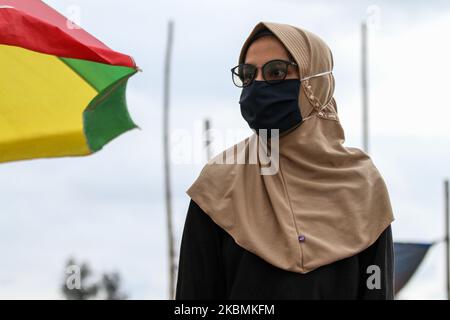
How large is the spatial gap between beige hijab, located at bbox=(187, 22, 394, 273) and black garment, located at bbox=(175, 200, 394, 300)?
0.04 meters

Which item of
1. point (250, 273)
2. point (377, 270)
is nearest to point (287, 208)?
point (250, 273)

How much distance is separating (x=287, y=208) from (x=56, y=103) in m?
1.69

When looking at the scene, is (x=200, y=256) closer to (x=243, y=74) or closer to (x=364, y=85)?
(x=243, y=74)

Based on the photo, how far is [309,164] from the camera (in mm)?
4113

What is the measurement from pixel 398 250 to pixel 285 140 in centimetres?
839

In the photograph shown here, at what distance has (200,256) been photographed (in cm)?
407

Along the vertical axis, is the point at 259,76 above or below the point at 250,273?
above

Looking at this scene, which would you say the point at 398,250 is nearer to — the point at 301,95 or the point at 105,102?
the point at 105,102

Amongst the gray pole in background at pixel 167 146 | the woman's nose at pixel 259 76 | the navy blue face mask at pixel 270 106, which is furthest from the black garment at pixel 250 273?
the gray pole in background at pixel 167 146

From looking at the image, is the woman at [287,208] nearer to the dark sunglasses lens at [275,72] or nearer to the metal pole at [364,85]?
the dark sunglasses lens at [275,72]

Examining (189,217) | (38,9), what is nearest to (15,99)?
(38,9)

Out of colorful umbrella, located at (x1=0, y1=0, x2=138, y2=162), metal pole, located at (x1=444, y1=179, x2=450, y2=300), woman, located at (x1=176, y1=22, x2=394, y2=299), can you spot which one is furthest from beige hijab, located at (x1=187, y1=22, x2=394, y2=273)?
metal pole, located at (x1=444, y1=179, x2=450, y2=300)

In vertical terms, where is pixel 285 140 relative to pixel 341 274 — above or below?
above
